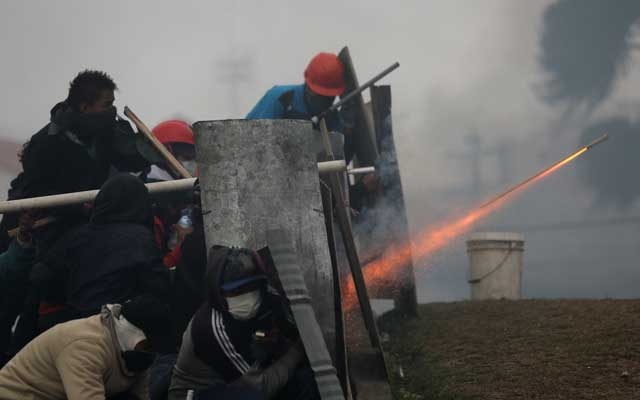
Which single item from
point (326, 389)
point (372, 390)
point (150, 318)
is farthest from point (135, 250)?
point (372, 390)

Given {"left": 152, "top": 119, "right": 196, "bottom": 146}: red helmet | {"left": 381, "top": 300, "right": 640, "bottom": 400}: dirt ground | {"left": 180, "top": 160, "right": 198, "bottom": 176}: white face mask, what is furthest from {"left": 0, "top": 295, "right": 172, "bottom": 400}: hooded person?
{"left": 152, "top": 119, "right": 196, "bottom": 146}: red helmet

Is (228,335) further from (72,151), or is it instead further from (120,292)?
(72,151)

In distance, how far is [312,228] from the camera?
5.21m

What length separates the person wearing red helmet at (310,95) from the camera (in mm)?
8391

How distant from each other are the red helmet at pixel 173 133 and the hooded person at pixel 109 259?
2258 mm

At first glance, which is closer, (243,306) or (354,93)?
(243,306)

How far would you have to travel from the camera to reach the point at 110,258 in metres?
4.61

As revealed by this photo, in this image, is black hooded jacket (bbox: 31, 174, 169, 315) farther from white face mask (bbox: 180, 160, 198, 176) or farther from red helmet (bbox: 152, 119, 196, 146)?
red helmet (bbox: 152, 119, 196, 146)

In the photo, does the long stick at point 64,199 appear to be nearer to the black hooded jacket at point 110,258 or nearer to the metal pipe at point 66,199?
the metal pipe at point 66,199

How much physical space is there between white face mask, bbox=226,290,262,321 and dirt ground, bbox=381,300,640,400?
2.08 meters

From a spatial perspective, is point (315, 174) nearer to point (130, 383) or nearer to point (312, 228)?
point (312, 228)

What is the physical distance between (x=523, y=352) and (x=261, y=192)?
2741 mm

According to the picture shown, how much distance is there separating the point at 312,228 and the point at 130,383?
5.57 ft

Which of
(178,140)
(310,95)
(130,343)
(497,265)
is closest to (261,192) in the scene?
(130,343)
